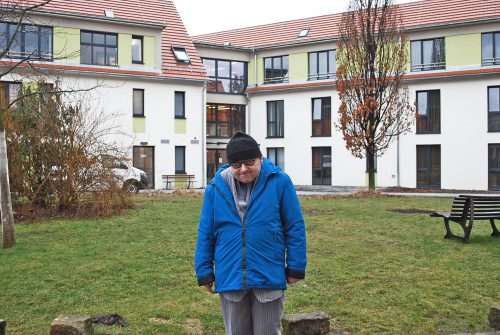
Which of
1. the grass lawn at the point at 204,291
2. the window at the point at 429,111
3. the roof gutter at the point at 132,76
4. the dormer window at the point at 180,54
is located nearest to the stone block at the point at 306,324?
the grass lawn at the point at 204,291

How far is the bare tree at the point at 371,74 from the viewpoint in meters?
24.0

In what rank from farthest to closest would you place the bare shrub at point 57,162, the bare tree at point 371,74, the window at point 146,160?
the window at point 146,160, the bare tree at point 371,74, the bare shrub at point 57,162

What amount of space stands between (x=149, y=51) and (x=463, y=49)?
1824cm

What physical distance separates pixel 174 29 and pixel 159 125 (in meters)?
7.56

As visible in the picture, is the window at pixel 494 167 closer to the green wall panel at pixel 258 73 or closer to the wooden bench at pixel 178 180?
the green wall panel at pixel 258 73

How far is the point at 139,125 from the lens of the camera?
30.5 meters

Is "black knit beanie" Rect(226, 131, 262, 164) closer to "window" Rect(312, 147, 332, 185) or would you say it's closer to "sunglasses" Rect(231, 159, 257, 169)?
"sunglasses" Rect(231, 159, 257, 169)

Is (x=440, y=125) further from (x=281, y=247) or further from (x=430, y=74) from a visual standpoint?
(x=281, y=247)

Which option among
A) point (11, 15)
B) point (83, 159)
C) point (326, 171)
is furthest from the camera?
point (326, 171)

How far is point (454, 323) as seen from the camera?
18.2 ft

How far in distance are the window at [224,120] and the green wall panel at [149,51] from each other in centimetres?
629

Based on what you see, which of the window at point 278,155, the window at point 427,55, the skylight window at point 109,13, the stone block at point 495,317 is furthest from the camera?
the window at point 278,155

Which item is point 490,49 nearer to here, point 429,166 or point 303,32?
point 429,166

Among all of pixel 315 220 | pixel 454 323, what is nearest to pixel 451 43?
pixel 315 220
